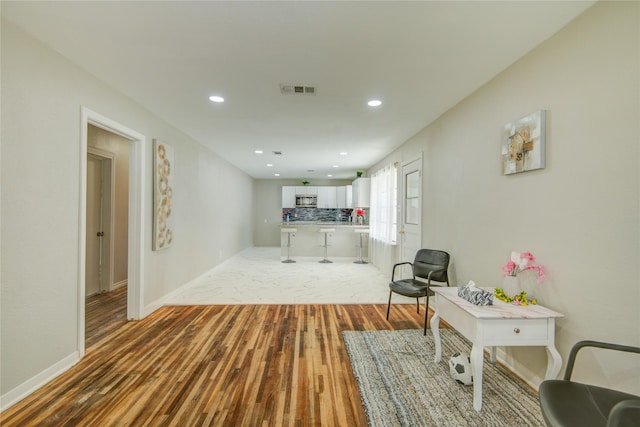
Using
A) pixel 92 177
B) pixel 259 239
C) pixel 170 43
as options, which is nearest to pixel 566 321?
pixel 170 43

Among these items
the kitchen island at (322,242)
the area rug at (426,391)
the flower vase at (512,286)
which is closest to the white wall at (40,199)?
the area rug at (426,391)

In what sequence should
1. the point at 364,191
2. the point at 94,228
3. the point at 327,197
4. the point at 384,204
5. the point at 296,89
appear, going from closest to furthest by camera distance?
the point at 296,89, the point at 94,228, the point at 384,204, the point at 364,191, the point at 327,197

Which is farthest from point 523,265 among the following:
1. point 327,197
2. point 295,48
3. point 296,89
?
point 327,197

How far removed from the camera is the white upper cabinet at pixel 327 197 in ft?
31.8

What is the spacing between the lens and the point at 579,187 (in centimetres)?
176

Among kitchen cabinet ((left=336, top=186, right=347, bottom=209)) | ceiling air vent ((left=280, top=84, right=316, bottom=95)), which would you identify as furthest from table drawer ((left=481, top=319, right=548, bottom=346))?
kitchen cabinet ((left=336, top=186, right=347, bottom=209))

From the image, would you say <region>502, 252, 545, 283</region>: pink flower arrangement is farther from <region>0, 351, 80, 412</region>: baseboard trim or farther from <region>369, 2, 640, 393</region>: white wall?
<region>0, 351, 80, 412</region>: baseboard trim

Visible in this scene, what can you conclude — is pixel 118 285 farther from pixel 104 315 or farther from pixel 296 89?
pixel 296 89

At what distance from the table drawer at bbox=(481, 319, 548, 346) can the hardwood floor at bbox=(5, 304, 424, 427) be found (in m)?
1.00

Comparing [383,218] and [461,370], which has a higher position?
[383,218]

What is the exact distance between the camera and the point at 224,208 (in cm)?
681

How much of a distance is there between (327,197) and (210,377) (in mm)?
7791

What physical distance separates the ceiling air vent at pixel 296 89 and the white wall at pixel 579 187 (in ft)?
5.57

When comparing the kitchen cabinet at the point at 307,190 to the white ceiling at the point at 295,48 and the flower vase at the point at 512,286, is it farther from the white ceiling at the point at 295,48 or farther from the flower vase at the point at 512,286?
the flower vase at the point at 512,286
